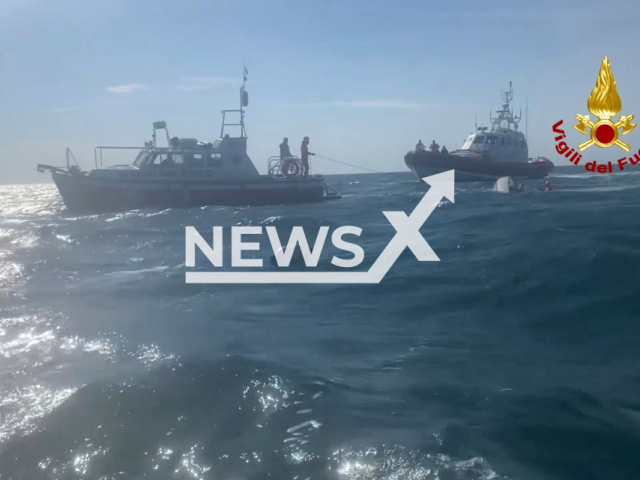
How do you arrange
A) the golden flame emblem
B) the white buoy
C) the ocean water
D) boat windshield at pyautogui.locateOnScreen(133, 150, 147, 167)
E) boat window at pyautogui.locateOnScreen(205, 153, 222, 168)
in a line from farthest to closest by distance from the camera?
the white buoy → boat window at pyautogui.locateOnScreen(205, 153, 222, 168) → boat windshield at pyautogui.locateOnScreen(133, 150, 147, 167) → the golden flame emblem → the ocean water

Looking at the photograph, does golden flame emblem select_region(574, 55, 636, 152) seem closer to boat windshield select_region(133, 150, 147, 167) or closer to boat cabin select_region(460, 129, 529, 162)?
boat windshield select_region(133, 150, 147, 167)

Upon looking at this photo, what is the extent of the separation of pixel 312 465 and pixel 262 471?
0.33 metres

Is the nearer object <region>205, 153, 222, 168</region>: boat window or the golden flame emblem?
the golden flame emblem

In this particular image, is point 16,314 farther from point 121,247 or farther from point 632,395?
point 632,395

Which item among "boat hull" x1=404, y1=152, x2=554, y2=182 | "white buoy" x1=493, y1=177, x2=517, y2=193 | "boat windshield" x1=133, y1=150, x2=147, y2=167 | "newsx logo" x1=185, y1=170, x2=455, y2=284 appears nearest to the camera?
"newsx logo" x1=185, y1=170, x2=455, y2=284

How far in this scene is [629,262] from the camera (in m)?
8.06

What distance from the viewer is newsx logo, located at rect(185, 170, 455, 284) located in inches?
364

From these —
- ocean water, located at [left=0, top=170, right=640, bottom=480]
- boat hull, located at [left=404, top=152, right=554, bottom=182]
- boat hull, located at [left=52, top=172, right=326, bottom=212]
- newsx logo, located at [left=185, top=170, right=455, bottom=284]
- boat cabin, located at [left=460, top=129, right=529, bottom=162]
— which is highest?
boat cabin, located at [left=460, top=129, right=529, bottom=162]

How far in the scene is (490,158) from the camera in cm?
2841

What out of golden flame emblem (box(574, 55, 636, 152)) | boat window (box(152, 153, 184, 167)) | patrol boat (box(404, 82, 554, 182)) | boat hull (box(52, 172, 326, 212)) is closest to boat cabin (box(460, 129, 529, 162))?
patrol boat (box(404, 82, 554, 182))

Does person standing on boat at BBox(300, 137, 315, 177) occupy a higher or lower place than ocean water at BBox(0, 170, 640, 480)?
higher

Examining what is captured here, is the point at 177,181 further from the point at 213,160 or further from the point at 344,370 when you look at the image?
the point at 344,370

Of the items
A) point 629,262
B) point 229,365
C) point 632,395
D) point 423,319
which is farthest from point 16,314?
point 629,262

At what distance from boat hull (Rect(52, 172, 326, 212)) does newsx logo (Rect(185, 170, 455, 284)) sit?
474cm
